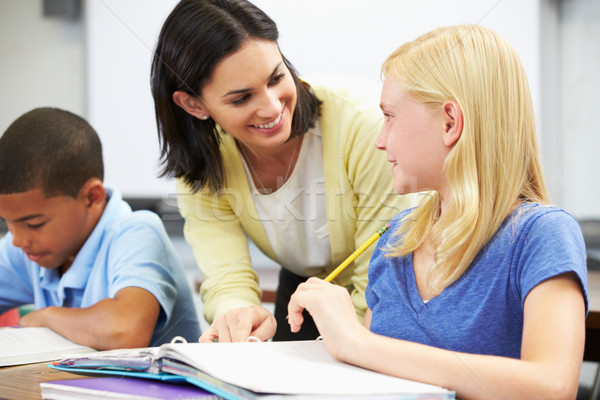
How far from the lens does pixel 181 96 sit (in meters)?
1.14

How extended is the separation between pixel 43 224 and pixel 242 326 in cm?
59

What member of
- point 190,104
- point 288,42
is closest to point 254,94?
point 190,104

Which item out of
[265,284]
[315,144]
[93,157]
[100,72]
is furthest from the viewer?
[100,72]

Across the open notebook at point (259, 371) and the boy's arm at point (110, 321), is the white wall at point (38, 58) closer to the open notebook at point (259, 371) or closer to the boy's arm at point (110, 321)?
the boy's arm at point (110, 321)

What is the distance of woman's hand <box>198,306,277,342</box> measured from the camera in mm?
891

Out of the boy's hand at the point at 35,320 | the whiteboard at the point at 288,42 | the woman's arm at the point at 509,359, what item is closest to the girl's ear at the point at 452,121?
the woman's arm at the point at 509,359

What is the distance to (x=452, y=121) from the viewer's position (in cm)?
78

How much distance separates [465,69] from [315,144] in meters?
0.46

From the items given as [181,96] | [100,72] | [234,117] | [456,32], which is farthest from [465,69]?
[100,72]

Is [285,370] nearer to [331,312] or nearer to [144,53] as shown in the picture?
[331,312]

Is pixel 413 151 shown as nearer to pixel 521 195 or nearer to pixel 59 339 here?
pixel 521 195

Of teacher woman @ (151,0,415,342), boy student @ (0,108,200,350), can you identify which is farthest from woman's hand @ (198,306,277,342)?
boy student @ (0,108,200,350)

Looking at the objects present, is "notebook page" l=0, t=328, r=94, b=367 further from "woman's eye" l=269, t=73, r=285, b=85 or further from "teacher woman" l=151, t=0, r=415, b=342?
"woman's eye" l=269, t=73, r=285, b=85

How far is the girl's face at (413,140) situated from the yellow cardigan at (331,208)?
0.23 m
